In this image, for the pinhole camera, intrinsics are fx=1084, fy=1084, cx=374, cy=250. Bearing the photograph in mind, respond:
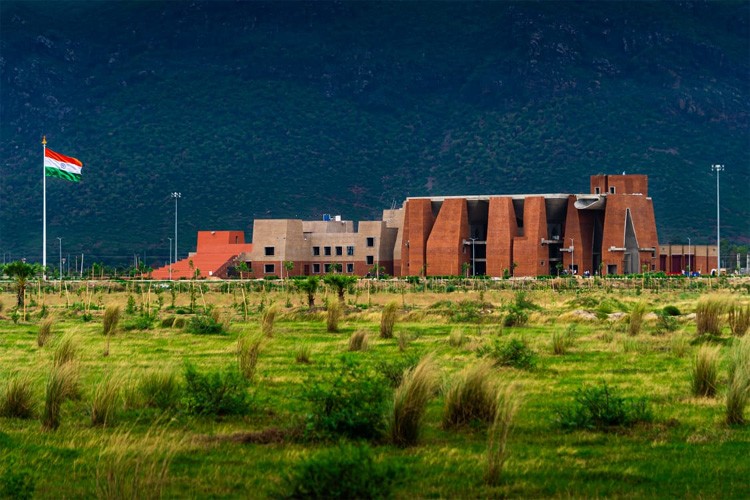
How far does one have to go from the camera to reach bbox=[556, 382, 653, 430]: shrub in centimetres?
1338

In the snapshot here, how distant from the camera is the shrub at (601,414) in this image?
1338cm

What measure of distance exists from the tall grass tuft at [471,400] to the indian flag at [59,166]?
64059 millimetres

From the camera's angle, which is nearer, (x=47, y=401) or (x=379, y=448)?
(x=379, y=448)

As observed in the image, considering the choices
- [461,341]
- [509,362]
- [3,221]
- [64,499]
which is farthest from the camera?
[3,221]

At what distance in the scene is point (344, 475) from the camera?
9203 mm

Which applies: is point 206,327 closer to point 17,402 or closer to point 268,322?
point 268,322

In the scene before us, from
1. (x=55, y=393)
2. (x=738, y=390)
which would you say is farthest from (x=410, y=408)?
(x=55, y=393)

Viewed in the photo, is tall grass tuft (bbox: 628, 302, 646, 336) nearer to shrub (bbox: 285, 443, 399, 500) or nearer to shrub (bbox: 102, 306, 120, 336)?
shrub (bbox: 102, 306, 120, 336)

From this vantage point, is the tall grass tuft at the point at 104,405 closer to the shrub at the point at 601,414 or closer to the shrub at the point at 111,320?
the shrub at the point at 601,414

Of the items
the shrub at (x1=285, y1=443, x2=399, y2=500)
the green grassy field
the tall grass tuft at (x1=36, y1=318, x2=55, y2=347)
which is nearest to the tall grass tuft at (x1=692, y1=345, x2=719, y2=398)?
the green grassy field

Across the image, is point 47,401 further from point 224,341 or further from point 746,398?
point 224,341

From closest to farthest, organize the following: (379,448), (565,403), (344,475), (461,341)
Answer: (344,475)
(379,448)
(565,403)
(461,341)

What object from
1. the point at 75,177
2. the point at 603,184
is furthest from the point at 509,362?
the point at 603,184

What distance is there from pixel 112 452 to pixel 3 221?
656ft
